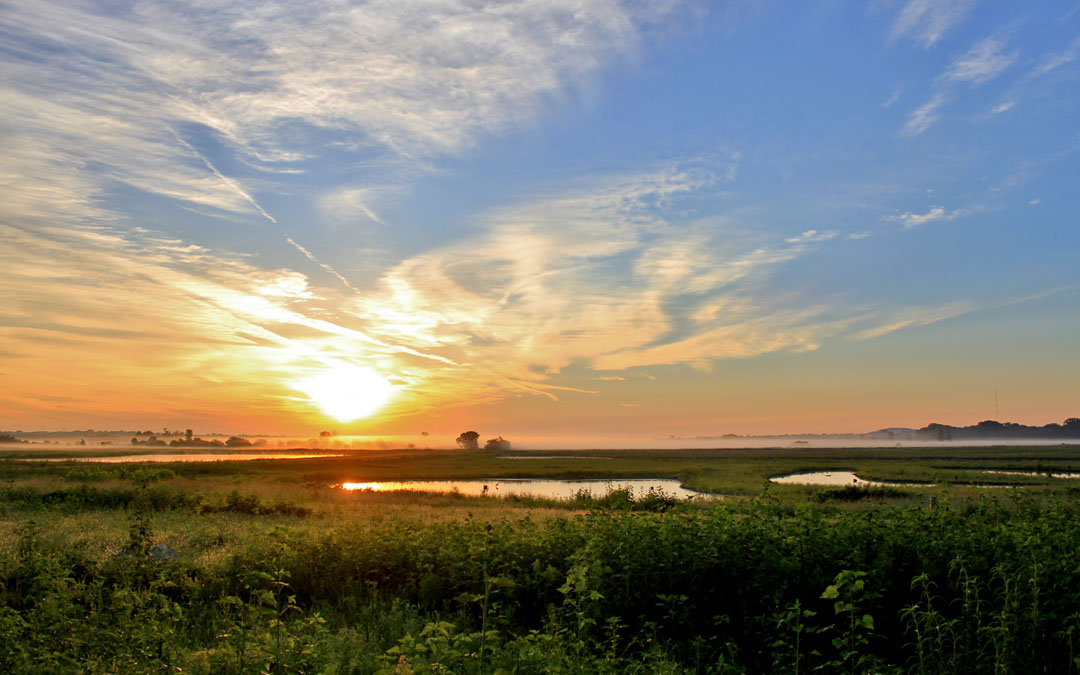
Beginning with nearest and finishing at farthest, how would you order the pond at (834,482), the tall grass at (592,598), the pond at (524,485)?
the tall grass at (592,598) → the pond at (834,482) → the pond at (524,485)

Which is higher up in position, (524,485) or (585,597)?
(585,597)

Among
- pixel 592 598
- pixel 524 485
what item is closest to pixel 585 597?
pixel 592 598

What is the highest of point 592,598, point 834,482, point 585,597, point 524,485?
point 585,597

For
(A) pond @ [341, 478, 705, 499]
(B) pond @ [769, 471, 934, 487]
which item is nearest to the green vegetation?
(A) pond @ [341, 478, 705, 499]

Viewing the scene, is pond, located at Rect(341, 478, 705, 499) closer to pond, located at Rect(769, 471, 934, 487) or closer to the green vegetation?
pond, located at Rect(769, 471, 934, 487)

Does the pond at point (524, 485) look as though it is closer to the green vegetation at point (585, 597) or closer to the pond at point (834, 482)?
the pond at point (834, 482)

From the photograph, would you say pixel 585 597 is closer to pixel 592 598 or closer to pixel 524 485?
pixel 592 598

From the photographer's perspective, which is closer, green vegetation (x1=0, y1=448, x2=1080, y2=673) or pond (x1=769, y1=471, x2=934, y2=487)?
green vegetation (x1=0, y1=448, x2=1080, y2=673)

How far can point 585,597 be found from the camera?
26.6 ft

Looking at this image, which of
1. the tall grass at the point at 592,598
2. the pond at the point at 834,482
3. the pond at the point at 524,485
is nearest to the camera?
the tall grass at the point at 592,598

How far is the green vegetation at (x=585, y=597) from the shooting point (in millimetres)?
7328

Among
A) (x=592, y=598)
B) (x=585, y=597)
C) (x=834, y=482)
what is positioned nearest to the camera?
(x=585, y=597)

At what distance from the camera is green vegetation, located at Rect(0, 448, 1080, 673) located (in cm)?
733

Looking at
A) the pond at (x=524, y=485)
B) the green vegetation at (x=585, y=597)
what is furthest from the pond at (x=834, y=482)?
the green vegetation at (x=585, y=597)
